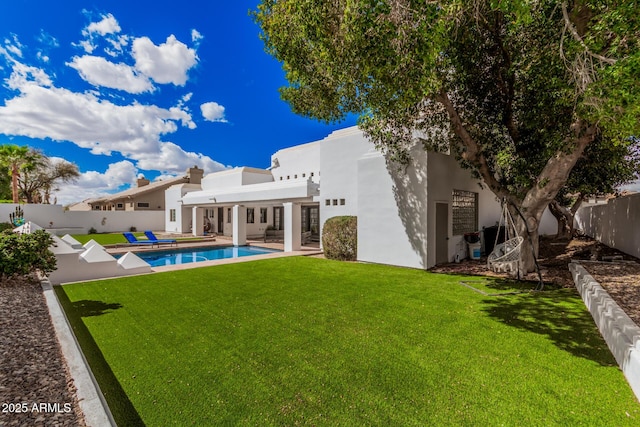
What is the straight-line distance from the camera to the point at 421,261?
11641mm

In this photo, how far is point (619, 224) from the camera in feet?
41.7

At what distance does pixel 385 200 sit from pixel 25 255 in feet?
39.3

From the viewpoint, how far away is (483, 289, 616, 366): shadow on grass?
16.4ft

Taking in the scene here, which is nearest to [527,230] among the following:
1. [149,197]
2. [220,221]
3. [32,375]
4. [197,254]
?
[32,375]

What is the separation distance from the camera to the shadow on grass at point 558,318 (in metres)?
5.00

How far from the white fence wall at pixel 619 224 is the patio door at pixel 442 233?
20.4 feet

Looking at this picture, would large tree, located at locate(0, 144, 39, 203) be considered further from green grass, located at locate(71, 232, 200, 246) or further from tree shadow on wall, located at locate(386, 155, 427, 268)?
tree shadow on wall, located at locate(386, 155, 427, 268)

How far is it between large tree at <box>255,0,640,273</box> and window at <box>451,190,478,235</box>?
1963mm

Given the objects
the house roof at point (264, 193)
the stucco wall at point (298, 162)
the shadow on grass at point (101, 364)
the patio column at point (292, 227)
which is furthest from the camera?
the stucco wall at point (298, 162)

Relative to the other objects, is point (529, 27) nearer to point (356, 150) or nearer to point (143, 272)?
point (356, 150)

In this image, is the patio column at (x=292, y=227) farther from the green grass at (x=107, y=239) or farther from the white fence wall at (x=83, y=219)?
the white fence wall at (x=83, y=219)

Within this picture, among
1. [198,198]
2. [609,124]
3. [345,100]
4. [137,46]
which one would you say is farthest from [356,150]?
[198,198]

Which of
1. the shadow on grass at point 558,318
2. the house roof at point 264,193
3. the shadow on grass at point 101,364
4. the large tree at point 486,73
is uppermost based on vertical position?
the large tree at point 486,73

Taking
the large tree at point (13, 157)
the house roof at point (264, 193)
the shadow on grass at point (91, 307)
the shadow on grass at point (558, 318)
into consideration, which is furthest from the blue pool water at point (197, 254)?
the large tree at point (13, 157)
